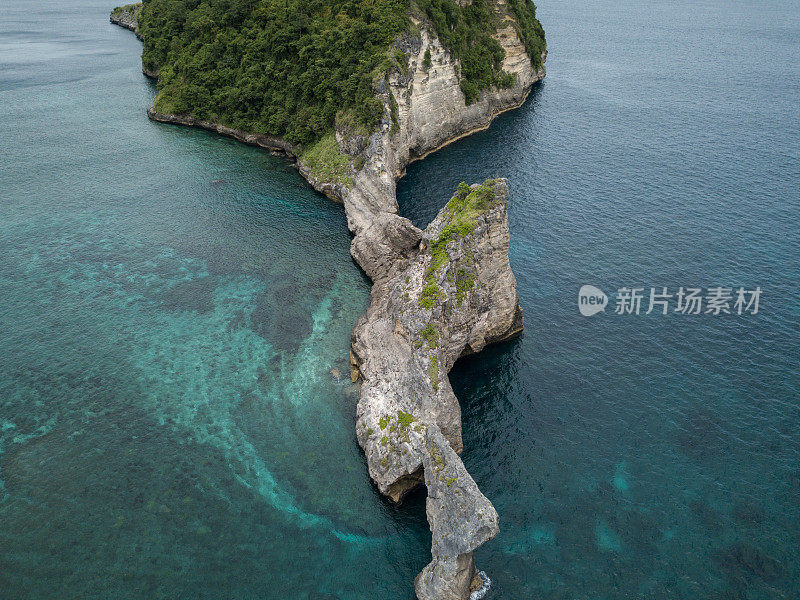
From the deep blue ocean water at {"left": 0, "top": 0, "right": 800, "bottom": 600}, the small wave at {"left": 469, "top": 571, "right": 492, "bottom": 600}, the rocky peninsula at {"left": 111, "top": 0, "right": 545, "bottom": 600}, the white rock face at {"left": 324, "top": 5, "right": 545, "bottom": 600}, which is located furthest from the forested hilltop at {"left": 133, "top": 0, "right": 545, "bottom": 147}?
the small wave at {"left": 469, "top": 571, "right": 492, "bottom": 600}

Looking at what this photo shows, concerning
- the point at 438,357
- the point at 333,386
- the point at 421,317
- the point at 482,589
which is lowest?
the point at 482,589

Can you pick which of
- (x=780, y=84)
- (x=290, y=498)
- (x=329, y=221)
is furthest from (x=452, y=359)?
(x=780, y=84)

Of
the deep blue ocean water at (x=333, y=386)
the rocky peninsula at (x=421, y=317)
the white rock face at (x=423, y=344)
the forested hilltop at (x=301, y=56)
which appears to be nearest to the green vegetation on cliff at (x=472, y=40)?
the forested hilltop at (x=301, y=56)

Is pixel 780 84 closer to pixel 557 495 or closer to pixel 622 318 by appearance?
pixel 622 318

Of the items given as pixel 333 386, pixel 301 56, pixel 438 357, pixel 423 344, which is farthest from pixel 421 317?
pixel 301 56

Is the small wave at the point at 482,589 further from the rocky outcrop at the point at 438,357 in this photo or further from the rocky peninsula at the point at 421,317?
the rocky outcrop at the point at 438,357

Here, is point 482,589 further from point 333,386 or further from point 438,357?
point 333,386
